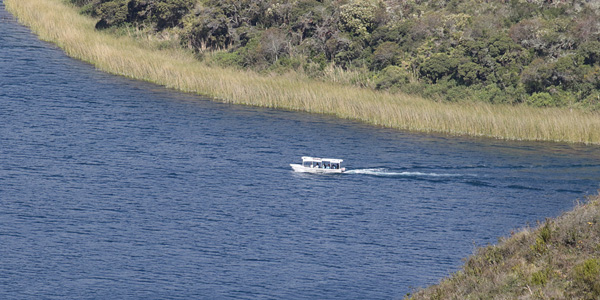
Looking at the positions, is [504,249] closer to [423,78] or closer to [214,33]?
[423,78]

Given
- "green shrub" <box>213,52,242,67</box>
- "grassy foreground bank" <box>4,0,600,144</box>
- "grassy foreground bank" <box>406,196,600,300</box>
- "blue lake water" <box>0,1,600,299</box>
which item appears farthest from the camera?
"green shrub" <box>213,52,242,67</box>

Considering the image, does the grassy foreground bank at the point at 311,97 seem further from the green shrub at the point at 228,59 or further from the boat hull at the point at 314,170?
the boat hull at the point at 314,170

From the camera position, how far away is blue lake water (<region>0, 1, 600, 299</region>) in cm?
3716

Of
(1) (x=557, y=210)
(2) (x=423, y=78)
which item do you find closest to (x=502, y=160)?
(1) (x=557, y=210)

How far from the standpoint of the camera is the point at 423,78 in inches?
2958

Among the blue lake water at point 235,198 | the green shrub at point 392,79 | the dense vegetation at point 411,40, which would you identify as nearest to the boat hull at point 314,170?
the blue lake water at point 235,198

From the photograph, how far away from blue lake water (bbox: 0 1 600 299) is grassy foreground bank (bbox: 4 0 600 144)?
1.72m

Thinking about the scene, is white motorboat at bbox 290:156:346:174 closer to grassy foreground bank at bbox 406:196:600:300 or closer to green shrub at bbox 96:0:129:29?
grassy foreground bank at bbox 406:196:600:300

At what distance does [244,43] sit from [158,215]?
45.5m

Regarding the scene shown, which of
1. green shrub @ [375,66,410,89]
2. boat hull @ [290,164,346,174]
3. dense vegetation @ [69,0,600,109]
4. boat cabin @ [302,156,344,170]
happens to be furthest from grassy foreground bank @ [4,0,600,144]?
boat hull @ [290,164,346,174]

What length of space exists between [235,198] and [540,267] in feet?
87.9

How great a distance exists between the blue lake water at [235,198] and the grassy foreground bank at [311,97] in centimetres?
172

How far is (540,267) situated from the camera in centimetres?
2486

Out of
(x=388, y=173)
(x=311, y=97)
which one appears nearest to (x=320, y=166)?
(x=388, y=173)
